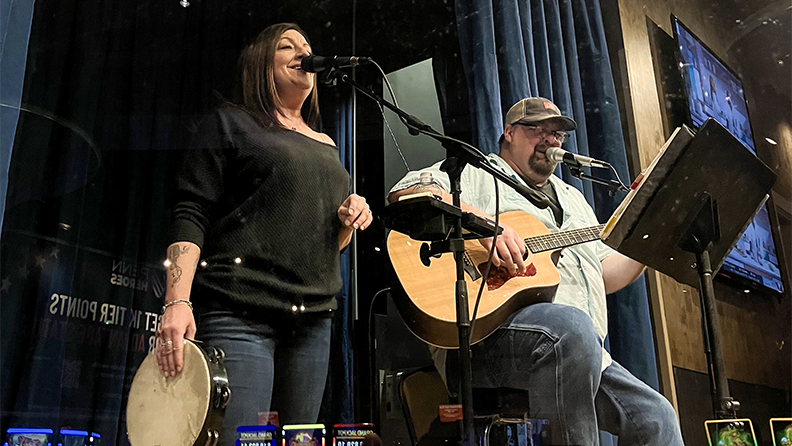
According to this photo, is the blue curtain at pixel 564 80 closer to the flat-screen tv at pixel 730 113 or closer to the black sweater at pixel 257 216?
the flat-screen tv at pixel 730 113

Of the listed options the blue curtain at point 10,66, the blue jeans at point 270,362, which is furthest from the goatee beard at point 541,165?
the blue curtain at point 10,66

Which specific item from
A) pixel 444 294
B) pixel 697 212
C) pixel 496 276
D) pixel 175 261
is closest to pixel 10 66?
pixel 175 261

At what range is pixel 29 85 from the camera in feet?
3.92

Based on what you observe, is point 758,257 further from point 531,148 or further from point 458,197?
Answer: point 458,197

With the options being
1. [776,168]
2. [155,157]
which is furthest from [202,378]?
[776,168]

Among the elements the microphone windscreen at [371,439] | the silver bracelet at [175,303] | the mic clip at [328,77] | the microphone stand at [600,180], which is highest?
the mic clip at [328,77]

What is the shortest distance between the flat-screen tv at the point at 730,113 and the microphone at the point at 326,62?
1.08 m

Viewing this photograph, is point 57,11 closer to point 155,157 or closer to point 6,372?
point 155,157

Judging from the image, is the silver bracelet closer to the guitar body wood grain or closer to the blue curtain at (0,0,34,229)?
the blue curtain at (0,0,34,229)

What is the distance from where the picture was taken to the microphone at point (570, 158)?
1762mm

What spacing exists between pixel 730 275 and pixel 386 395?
1059mm

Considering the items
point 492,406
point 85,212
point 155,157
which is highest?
point 155,157

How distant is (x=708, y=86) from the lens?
6.66ft

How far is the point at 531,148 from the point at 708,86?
686 millimetres
